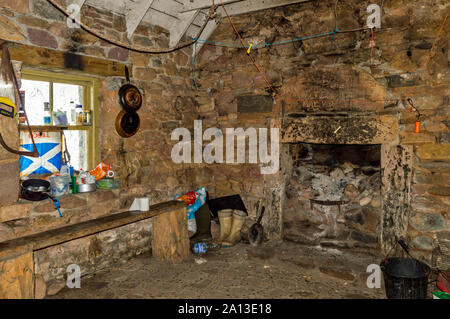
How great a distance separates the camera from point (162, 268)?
11.3ft

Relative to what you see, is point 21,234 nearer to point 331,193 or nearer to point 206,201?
point 206,201

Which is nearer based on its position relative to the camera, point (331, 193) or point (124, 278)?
point (124, 278)

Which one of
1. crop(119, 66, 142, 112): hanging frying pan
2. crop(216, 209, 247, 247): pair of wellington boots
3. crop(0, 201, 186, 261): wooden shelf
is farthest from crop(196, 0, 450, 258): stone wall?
crop(0, 201, 186, 261): wooden shelf

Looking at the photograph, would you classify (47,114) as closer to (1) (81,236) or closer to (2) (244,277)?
(1) (81,236)

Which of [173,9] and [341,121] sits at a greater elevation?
[173,9]

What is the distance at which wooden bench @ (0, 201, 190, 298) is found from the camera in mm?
2262

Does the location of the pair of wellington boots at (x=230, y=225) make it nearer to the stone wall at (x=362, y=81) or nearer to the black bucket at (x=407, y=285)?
the stone wall at (x=362, y=81)

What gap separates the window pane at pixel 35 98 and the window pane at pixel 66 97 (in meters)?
0.09

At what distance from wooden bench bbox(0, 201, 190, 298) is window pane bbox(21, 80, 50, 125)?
1.09 meters

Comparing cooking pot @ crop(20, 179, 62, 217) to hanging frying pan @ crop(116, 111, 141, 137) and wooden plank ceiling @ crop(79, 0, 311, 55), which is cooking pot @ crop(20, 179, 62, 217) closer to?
hanging frying pan @ crop(116, 111, 141, 137)

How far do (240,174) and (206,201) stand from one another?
0.63 m

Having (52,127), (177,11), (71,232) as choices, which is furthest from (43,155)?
(177,11)
